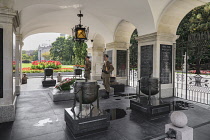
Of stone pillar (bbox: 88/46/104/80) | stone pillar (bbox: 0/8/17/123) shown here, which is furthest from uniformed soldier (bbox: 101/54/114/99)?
stone pillar (bbox: 88/46/104/80)

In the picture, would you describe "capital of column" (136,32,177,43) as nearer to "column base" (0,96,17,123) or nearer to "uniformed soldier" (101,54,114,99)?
"uniformed soldier" (101,54,114,99)

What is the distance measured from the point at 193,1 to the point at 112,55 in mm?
5928

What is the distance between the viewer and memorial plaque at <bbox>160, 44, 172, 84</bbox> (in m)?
7.19

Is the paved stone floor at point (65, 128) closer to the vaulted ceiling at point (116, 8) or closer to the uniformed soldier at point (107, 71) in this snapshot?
the uniformed soldier at point (107, 71)

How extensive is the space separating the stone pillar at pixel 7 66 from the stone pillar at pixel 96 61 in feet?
34.2

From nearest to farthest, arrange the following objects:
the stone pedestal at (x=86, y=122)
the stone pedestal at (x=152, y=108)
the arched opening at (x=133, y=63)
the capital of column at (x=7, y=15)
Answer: the stone pedestal at (x=86, y=122) < the capital of column at (x=7, y=15) < the stone pedestal at (x=152, y=108) < the arched opening at (x=133, y=63)

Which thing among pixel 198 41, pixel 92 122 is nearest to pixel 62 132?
pixel 92 122

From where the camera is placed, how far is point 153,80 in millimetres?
4863

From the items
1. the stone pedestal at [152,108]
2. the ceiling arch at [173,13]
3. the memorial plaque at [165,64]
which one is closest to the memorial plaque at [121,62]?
the memorial plaque at [165,64]

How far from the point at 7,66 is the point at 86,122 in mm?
2877

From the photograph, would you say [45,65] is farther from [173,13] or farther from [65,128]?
[65,128]

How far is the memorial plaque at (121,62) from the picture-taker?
10.7m

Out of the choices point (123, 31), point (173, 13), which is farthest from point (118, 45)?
point (173, 13)

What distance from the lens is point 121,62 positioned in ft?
35.5
